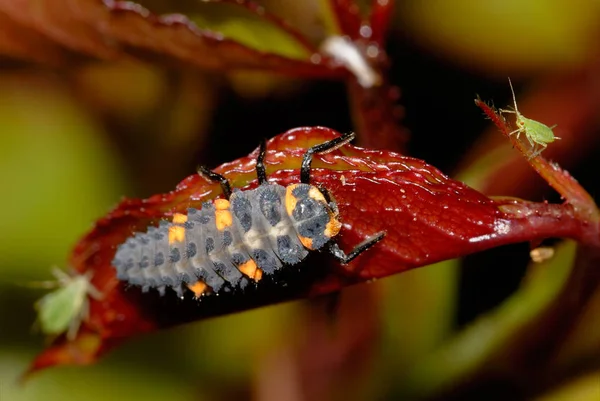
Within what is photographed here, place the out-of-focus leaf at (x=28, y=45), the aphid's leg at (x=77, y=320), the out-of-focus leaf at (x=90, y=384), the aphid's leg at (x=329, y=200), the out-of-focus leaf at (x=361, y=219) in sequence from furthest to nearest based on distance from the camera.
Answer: the out-of-focus leaf at (x=90, y=384) < the out-of-focus leaf at (x=28, y=45) < the aphid's leg at (x=77, y=320) < the aphid's leg at (x=329, y=200) < the out-of-focus leaf at (x=361, y=219)

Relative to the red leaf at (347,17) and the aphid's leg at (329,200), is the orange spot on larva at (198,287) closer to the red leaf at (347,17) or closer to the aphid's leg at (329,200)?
the aphid's leg at (329,200)

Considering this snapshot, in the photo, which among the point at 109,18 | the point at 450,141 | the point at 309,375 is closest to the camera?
the point at 109,18

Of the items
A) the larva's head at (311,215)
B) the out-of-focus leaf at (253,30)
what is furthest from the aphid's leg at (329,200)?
the out-of-focus leaf at (253,30)

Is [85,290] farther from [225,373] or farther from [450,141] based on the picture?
[450,141]

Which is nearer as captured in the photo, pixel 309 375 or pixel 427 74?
pixel 309 375

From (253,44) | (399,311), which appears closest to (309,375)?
(399,311)

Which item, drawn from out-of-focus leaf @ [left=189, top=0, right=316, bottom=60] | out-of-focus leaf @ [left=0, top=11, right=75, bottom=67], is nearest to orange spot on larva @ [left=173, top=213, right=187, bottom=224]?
out-of-focus leaf @ [left=189, top=0, right=316, bottom=60]

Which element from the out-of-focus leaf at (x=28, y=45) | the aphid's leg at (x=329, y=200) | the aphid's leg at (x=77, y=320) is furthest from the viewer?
the out-of-focus leaf at (x=28, y=45)

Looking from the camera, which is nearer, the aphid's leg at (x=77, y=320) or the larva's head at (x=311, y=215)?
the larva's head at (x=311, y=215)
